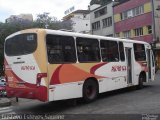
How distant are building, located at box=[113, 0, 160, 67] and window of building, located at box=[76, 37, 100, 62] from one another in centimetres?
3167

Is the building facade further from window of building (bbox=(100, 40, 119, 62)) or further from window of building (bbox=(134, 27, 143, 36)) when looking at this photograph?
window of building (bbox=(100, 40, 119, 62))

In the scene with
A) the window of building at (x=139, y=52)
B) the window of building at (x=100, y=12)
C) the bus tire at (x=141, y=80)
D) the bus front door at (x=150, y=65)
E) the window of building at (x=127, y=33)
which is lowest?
the bus tire at (x=141, y=80)

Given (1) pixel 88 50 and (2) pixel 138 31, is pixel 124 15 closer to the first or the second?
(2) pixel 138 31

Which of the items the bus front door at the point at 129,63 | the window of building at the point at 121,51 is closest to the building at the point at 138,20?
the bus front door at the point at 129,63

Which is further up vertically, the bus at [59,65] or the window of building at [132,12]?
the window of building at [132,12]

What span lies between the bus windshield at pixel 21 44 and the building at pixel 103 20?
4457 cm

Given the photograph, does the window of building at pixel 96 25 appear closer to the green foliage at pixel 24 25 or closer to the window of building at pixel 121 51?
the green foliage at pixel 24 25

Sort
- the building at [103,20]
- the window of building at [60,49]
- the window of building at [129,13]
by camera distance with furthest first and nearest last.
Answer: the building at [103,20], the window of building at [129,13], the window of building at [60,49]

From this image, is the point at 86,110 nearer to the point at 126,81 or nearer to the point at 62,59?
the point at 62,59

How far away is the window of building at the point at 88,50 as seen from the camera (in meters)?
13.4

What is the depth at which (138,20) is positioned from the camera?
4875cm

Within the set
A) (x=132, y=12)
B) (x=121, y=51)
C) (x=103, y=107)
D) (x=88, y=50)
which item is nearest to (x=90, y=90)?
(x=88, y=50)

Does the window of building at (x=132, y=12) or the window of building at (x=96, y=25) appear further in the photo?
the window of building at (x=96, y=25)

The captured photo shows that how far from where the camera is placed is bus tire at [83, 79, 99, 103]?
1348 cm
